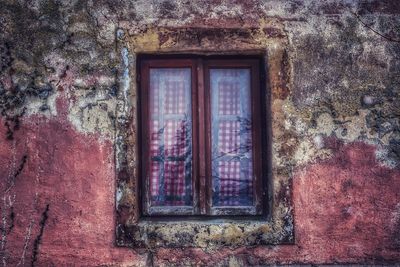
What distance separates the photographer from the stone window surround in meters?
3.49

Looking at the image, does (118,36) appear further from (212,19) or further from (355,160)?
(355,160)

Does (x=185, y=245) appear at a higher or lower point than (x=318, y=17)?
lower

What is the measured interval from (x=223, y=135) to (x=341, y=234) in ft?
3.33

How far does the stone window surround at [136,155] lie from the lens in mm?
3486

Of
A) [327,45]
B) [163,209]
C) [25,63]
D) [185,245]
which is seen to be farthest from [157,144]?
[327,45]

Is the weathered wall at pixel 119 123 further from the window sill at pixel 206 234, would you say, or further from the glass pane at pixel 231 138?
the glass pane at pixel 231 138

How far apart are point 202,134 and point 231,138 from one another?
204 mm

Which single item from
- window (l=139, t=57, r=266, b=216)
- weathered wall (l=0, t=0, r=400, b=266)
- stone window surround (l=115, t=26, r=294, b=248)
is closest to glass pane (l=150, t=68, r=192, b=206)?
window (l=139, t=57, r=266, b=216)

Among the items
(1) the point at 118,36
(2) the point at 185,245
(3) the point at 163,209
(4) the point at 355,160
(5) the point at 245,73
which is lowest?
(2) the point at 185,245

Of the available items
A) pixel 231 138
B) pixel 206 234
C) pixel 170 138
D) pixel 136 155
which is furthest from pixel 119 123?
pixel 206 234

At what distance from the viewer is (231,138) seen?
12.0ft

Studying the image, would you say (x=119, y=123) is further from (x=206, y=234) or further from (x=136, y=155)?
(x=206, y=234)

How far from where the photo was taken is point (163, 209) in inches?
142

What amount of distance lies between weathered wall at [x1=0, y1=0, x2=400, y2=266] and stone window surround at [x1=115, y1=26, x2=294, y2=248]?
0.04 meters
